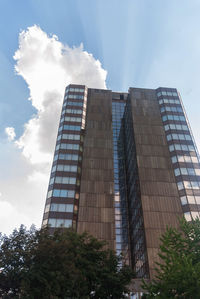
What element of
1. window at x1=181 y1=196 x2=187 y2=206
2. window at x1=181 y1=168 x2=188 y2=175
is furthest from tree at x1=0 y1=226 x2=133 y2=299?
window at x1=181 y1=168 x2=188 y2=175

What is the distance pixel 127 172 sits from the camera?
66.4 meters

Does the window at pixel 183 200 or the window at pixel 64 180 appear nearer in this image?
the window at pixel 183 200

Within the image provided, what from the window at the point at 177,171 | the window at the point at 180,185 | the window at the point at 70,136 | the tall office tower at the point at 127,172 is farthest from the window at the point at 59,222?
the window at the point at 177,171

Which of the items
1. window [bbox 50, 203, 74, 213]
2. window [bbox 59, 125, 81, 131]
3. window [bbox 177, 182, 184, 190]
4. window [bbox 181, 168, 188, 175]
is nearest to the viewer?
window [bbox 50, 203, 74, 213]

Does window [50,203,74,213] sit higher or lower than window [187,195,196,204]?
lower

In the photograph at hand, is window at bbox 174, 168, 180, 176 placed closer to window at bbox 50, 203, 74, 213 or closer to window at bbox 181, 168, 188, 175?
window at bbox 181, 168, 188, 175

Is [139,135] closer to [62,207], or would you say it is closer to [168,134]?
[168,134]

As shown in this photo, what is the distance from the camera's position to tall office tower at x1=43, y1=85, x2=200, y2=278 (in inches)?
1935

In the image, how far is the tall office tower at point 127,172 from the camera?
49156mm

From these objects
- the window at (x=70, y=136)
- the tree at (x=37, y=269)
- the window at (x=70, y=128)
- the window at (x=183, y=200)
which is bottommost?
the tree at (x=37, y=269)

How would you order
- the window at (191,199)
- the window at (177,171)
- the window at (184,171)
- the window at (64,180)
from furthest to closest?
the window at (177,171), the window at (184,171), the window at (64,180), the window at (191,199)

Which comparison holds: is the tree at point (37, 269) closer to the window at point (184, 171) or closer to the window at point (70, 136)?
the window at point (184, 171)

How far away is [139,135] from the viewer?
2527 inches

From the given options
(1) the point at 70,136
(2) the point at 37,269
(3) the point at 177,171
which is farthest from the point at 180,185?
(2) the point at 37,269
